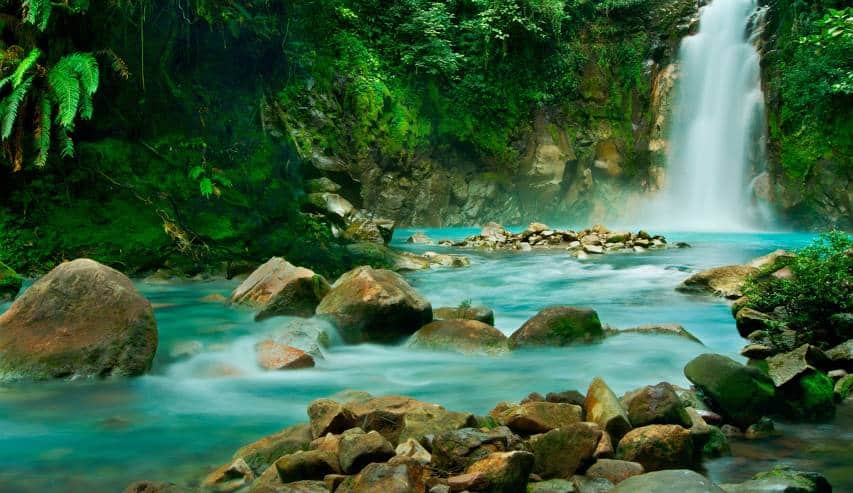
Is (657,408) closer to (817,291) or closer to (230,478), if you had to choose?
(230,478)

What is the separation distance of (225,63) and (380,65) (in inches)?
431

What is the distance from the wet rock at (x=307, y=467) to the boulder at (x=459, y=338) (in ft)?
9.96

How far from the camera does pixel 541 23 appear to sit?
24125 millimetres

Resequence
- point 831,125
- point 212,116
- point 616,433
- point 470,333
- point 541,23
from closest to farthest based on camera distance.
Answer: point 616,433, point 470,333, point 212,116, point 831,125, point 541,23

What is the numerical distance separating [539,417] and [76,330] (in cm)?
361

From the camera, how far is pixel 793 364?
183 inches

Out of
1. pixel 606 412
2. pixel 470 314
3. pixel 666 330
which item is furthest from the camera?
pixel 470 314

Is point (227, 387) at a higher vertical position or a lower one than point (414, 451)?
lower

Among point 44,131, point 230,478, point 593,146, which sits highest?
point 593,146

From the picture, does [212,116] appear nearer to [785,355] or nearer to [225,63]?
[225,63]

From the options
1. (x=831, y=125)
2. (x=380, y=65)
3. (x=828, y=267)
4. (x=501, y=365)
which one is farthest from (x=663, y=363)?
(x=831, y=125)

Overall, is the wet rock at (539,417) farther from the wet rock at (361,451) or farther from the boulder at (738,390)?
the boulder at (738,390)

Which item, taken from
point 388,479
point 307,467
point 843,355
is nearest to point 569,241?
point 843,355

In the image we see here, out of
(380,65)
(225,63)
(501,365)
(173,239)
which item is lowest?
(501,365)
